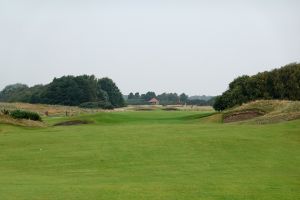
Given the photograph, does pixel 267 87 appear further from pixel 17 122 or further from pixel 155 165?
pixel 155 165

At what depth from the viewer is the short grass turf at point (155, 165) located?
41.9ft

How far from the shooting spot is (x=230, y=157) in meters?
19.8

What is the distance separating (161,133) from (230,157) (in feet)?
23.8

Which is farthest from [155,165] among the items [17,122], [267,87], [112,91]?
[112,91]

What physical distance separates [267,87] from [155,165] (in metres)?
51.2

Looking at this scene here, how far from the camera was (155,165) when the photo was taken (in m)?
18.0

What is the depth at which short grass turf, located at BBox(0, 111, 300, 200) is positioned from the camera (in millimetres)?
Answer: 12758

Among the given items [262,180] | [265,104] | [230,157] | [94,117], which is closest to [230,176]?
[262,180]

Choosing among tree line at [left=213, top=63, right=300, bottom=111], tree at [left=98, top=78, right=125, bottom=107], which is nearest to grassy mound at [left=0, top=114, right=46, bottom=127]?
tree line at [left=213, top=63, right=300, bottom=111]

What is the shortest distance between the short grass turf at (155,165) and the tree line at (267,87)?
3785 cm

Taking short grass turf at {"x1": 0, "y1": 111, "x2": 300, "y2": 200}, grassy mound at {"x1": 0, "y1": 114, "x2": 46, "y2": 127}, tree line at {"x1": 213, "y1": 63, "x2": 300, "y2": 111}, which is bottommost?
short grass turf at {"x1": 0, "y1": 111, "x2": 300, "y2": 200}

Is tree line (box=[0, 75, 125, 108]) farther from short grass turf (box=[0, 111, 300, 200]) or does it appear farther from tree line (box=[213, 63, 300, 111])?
short grass turf (box=[0, 111, 300, 200])

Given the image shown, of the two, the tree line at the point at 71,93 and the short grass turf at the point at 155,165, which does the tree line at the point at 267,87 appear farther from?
the tree line at the point at 71,93

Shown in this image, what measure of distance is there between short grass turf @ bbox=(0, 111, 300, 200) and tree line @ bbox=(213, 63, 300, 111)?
37.8m
